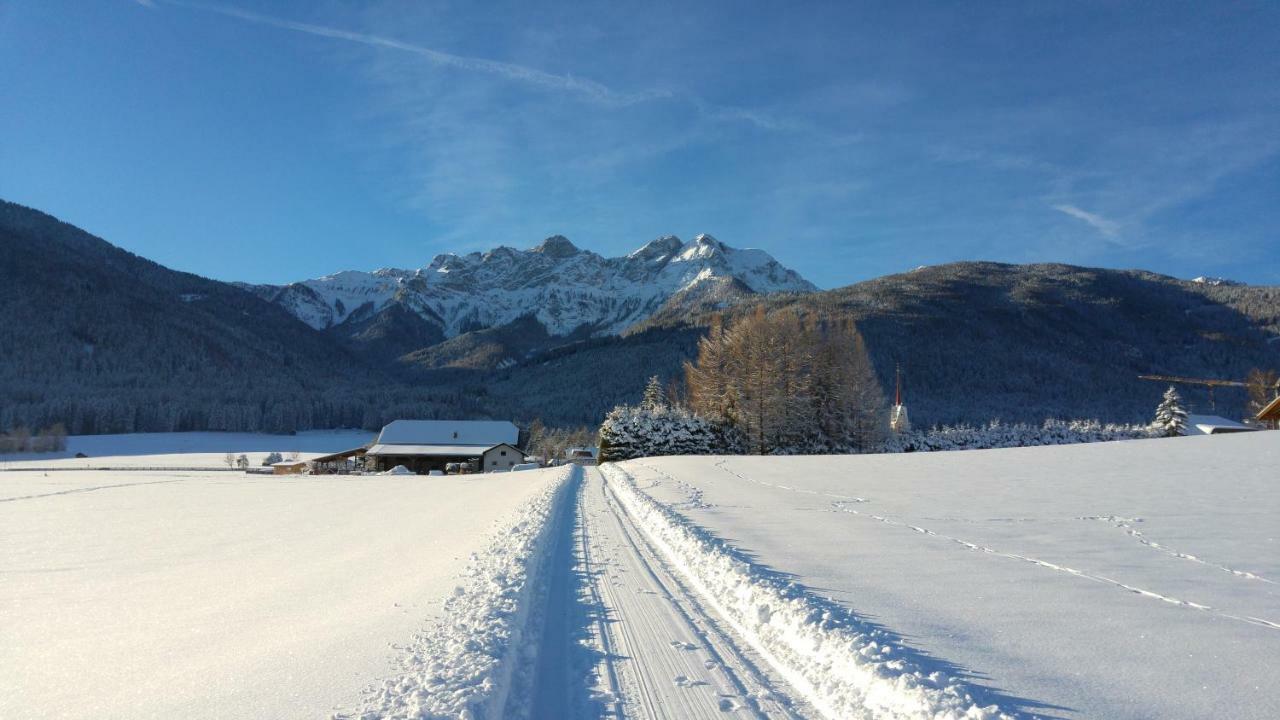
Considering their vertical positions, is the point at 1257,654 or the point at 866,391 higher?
the point at 866,391

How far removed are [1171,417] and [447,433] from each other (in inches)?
3011

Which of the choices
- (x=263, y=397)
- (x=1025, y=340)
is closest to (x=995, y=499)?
(x=263, y=397)

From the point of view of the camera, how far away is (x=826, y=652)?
5973 mm

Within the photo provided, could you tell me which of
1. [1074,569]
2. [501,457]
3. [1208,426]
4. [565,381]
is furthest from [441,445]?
[565,381]

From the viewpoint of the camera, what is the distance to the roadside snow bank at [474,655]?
15.9 feet

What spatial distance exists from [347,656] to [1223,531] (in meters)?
14.4

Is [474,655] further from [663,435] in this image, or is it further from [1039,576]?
[663,435]

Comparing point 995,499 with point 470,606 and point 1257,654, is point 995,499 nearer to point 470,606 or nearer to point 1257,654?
point 1257,654

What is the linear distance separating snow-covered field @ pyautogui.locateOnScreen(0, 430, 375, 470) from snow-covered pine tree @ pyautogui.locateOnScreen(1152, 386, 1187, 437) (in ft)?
290

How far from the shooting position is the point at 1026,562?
379 inches

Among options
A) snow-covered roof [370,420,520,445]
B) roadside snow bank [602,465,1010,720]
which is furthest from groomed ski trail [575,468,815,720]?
snow-covered roof [370,420,520,445]

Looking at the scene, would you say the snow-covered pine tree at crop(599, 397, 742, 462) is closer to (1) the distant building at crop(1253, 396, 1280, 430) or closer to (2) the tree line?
(2) the tree line

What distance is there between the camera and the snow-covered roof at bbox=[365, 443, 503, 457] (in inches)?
3150

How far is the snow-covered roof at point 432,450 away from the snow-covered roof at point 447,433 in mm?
1512
